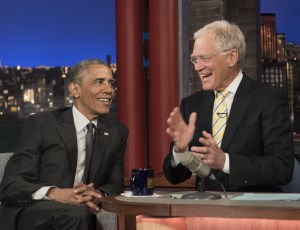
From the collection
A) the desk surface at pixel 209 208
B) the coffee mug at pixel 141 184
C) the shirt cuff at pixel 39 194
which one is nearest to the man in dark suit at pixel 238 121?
the coffee mug at pixel 141 184

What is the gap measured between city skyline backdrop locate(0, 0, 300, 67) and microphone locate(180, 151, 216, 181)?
3156 millimetres

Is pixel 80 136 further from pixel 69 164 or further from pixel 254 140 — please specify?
pixel 254 140

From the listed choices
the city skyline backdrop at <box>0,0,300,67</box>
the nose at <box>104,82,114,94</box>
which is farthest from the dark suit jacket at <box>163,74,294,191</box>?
the city skyline backdrop at <box>0,0,300,67</box>

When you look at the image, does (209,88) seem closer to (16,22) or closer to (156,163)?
(156,163)

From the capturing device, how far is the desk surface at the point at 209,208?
1.79 metres

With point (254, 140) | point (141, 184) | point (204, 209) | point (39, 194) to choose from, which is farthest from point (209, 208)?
point (39, 194)

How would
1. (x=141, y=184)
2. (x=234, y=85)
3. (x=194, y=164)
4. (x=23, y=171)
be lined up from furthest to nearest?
(x=23, y=171)
(x=234, y=85)
(x=141, y=184)
(x=194, y=164)

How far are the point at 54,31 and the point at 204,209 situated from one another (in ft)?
12.4

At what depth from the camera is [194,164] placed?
198 centimetres

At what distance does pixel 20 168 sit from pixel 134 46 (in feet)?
6.41

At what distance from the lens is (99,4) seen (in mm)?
5262

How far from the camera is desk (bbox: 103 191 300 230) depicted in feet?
5.87

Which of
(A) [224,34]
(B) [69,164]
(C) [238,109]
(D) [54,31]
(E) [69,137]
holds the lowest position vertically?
(B) [69,164]

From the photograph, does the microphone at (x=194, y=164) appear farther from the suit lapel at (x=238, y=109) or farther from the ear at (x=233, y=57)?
the ear at (x=233, y=57)
